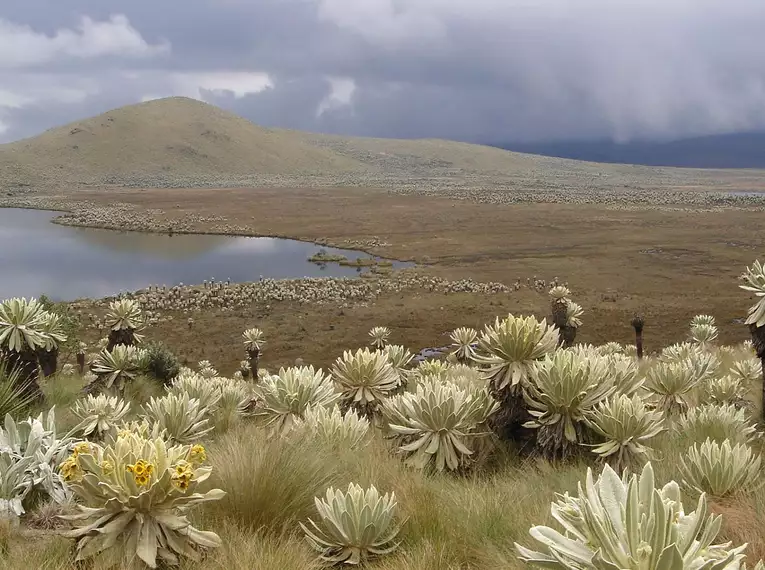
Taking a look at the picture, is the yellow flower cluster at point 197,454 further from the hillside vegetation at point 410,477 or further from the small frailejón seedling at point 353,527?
the small frailejón seedling at point 353,527

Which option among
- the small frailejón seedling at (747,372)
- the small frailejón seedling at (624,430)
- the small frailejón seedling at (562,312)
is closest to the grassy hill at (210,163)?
the small frailejón seedling at (562,312)

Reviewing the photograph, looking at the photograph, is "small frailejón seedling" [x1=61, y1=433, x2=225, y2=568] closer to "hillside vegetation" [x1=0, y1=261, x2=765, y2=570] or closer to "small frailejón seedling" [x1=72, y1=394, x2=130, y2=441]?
"hillside vegetation" [x1=0, y1=261, x2=765, y2=570]

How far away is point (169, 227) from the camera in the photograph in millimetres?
63781

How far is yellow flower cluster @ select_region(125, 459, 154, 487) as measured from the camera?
118 inches

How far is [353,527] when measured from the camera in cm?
346

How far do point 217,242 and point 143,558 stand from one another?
55.1 metres

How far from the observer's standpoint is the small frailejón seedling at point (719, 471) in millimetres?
3973

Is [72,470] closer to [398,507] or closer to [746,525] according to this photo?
[398,507]

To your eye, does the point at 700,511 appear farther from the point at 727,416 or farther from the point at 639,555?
the point at 727,416

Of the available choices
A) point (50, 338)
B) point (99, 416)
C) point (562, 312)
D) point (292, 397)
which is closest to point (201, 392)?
point (99, 416)

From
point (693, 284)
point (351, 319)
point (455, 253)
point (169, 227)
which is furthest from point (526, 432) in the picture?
point (169, 227)

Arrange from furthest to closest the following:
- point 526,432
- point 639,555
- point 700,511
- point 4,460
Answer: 1. point 526,432
2. point 4,460
3. point 700,511
4. point 639,555

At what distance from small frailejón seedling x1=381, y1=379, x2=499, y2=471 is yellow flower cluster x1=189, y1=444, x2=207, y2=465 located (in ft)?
6.20

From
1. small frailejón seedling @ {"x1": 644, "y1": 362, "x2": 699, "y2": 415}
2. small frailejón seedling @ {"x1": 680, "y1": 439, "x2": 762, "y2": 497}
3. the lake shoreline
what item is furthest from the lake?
small frailejón seedling @ {"x1": 680, "y1": 439, "x2": 762, "y2": 497}
